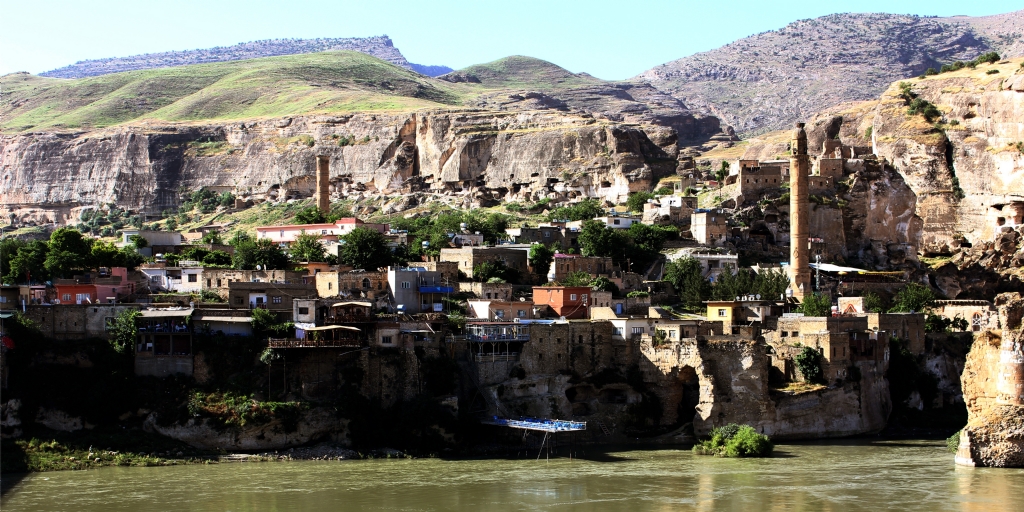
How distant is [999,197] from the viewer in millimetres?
74188

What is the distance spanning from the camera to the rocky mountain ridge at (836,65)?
573 feet

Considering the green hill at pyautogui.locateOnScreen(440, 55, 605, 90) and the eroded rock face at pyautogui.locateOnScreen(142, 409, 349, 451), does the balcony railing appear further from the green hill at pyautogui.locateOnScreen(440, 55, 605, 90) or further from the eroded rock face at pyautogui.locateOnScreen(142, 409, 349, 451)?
the green hill at pyautogui.locateOnScreen(440, 55, 605, 90)

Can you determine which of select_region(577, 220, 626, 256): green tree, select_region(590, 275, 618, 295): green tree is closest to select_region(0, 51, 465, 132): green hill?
select_region(577, 220, 626, 256): green tree

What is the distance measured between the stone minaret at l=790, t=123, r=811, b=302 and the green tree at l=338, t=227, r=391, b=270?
17.1 metres

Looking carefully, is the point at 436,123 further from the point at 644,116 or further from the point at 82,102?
the point at 82,102

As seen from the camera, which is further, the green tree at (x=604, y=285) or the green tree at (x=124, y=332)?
the green tree at (x=604, y=285)

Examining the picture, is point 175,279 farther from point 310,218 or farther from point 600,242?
point 310,218

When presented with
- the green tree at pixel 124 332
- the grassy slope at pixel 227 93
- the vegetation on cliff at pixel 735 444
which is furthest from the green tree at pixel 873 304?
the grassy slope at pixel 227 93

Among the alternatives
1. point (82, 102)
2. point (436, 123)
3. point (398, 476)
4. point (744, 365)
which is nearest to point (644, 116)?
point (436, 123)

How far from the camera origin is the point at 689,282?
196 ft

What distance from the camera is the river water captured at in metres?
36.0

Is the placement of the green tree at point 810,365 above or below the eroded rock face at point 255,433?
above

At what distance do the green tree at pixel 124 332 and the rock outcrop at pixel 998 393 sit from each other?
23.9 metres

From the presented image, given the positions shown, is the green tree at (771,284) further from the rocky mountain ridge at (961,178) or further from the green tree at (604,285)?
the rocky mountain ridge at (961,178)
